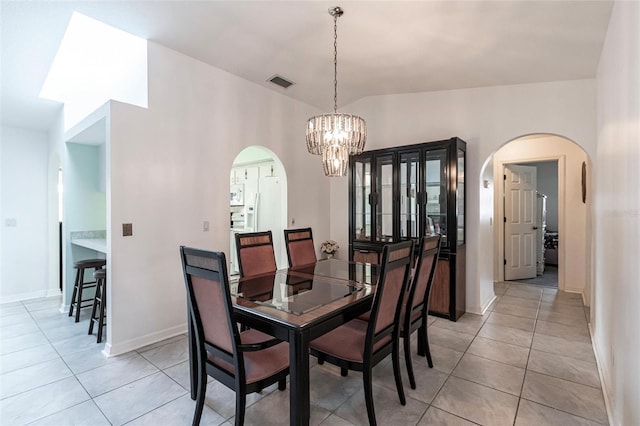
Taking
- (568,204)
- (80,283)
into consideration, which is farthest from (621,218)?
(80,283)

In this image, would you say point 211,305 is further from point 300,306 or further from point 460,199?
point 460,199

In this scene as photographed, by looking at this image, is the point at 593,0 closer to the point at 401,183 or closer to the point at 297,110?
the point at 401,183

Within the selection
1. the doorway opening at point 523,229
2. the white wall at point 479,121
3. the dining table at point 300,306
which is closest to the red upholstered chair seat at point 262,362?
the dining table at point 300,306

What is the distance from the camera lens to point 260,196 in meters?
5.23

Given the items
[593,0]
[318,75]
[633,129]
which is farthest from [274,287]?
[593,0]

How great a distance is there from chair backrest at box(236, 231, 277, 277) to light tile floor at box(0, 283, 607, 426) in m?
0.95

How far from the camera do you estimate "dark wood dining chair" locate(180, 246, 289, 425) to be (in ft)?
5.03

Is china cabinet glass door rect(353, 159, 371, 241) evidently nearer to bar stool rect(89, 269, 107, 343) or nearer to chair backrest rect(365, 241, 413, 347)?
chair backrest rect(365, 241, 413, 347)

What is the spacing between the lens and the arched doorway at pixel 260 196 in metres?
4.73

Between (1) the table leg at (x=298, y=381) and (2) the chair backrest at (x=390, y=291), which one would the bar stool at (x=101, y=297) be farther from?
(2) the chair backrest at (x=390, y=291)

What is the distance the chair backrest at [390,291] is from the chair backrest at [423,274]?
0.74ft

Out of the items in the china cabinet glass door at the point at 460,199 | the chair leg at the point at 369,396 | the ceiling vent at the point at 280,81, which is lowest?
the chair leg at the point at 369,396

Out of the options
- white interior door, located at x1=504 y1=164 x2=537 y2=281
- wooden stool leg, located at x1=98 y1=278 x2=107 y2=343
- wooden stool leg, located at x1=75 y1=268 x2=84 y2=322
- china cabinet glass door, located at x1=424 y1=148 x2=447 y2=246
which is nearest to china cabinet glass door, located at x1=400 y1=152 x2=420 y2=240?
china cabinet glass door, located at x1=424 y1=148 x2=447 y2=246

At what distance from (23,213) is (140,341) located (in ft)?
11.4
